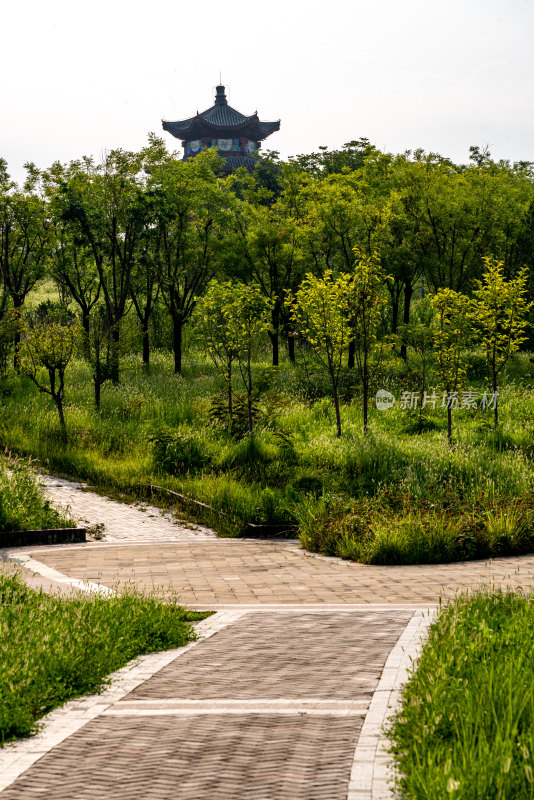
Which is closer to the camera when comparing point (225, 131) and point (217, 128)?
point (217, 128)

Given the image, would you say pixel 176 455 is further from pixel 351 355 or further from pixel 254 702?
pixel 254 702

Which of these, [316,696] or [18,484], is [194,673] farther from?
[18,484]

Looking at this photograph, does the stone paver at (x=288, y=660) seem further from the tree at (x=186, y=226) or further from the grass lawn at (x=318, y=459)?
the tree at (x=186, y=226)

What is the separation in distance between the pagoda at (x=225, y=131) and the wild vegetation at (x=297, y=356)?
38.8 metres

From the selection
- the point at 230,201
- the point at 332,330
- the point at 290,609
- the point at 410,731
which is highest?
the point at 230,201

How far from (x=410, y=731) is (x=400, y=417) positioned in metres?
17.3

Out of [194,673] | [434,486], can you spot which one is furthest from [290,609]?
[434,486]

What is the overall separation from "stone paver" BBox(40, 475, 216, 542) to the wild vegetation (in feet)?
1.88

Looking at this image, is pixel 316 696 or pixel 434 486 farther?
pixel 434 486

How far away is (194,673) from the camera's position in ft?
19.0

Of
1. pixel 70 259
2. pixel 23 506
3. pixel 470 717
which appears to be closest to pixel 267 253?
pixel 70 259

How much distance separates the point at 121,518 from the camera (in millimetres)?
14820

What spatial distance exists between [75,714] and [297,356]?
27.0 meters
